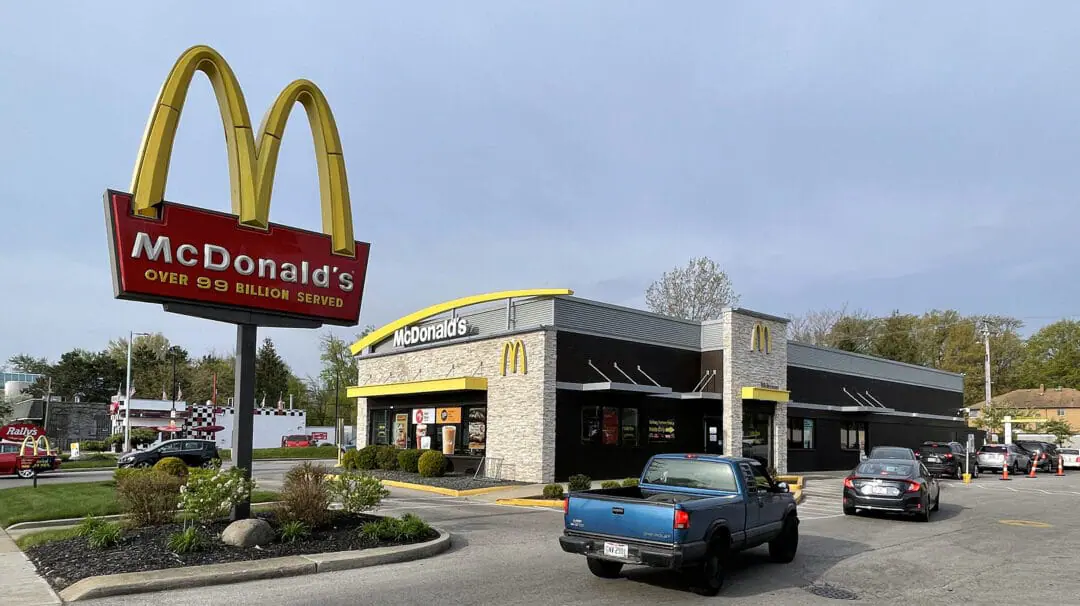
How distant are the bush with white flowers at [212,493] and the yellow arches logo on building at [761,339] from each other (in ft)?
75.0

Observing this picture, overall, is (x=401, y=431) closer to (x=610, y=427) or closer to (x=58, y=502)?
(x=610, y=427)

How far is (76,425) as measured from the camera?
213 ft

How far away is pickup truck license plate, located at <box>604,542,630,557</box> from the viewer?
358 inches

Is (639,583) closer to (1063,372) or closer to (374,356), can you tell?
(374,356)

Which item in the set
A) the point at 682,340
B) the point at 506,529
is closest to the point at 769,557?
the point at 506,529

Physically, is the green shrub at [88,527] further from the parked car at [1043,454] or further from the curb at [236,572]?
the parked car at [1043,454]

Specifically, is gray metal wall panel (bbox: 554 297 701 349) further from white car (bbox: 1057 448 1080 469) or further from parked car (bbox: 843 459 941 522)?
white car (bbox: 1057 448 1080 469)

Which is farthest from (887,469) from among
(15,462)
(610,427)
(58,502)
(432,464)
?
(15,462)

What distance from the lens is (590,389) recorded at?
25.3m

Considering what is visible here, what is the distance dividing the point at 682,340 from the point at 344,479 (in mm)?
19239

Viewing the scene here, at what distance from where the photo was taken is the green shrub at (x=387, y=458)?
29.3 m

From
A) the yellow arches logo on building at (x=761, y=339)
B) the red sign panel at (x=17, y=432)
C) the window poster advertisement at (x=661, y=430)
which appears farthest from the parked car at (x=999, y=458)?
the red sign panel at (x=17, y=432)

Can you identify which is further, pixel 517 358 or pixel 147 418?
pixel 147 418

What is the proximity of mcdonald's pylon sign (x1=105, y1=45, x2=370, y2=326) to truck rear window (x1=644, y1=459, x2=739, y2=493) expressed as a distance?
21.8 feet
